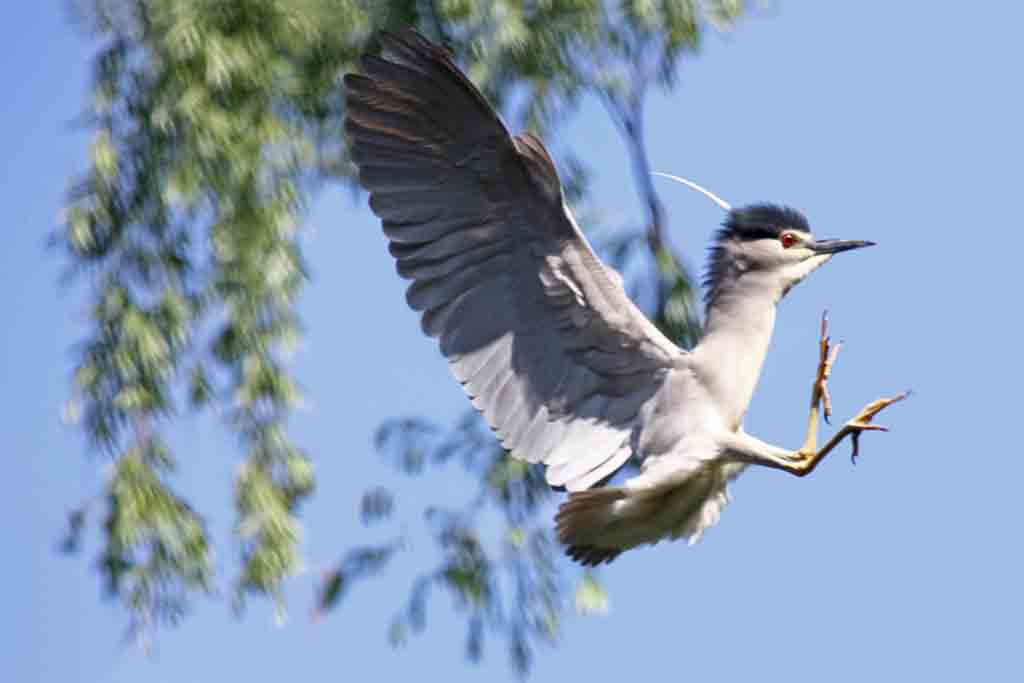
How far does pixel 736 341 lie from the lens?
372cm

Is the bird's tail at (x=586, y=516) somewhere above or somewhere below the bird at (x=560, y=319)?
below

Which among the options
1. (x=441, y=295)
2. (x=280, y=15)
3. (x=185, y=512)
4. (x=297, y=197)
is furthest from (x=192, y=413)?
(x=441, y=295)

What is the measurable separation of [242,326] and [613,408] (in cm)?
126

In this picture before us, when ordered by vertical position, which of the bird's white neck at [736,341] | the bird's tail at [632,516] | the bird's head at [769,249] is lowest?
the bird's tail at [632,516]

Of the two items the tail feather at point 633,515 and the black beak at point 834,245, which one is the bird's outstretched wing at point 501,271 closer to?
the tail feather at point 633,515

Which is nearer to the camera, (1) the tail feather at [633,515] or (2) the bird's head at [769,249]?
(1) the tail feather at [633,515]

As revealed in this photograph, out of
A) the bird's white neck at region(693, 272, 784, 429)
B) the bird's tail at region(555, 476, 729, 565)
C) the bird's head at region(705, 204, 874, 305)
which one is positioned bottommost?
the bird's tail at region(555, 476, 729, 565)

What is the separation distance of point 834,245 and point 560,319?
531 mm

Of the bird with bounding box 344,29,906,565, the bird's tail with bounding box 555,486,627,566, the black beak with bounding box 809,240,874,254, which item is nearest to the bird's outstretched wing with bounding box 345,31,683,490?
the bird with bounding box 344,29,906,565

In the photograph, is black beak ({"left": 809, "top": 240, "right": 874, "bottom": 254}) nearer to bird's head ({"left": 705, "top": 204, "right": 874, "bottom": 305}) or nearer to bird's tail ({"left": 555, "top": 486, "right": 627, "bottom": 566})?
bird's head ({"left": 705, "top": 204, "right": 874, "bottom": 305})

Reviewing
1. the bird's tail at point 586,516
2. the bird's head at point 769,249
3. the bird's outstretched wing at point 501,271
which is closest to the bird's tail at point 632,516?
the bird's tail at point 586,516

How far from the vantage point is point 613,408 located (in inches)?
148

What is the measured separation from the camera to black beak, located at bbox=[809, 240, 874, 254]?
3.79 m

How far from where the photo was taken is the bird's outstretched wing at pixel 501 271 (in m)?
3.59
